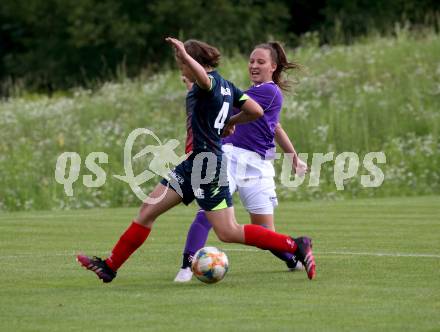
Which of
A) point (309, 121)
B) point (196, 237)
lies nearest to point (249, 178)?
point (196, 237)

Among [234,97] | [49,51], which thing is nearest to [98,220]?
[234,97]

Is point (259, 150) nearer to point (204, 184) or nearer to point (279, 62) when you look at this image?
point (279, 62)

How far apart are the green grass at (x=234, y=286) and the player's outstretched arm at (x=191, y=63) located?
1.61 meters

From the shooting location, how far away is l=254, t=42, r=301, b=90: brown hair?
35.3ft

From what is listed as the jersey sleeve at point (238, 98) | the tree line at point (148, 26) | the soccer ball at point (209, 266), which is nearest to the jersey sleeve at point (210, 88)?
the jersey sleeve at point (238, 98)

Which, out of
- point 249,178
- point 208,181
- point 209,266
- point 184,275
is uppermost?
point 208,181

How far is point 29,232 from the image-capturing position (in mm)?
15250

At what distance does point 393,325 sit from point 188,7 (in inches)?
1487

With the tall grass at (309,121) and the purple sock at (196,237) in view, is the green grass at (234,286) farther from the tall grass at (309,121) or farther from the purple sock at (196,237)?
the tall grass at (309,121)

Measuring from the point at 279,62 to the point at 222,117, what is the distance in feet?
5.50

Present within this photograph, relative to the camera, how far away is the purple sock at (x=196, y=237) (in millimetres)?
10000

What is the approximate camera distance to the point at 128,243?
31.6 ft

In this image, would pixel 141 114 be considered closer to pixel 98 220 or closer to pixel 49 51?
pixel 98 220

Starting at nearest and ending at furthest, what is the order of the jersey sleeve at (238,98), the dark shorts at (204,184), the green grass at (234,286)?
the green grass at (234,286) → the dark shorts at (204,184) → the jersey sleeve at (238,98)
